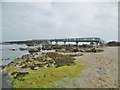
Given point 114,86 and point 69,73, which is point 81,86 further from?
point 69,73

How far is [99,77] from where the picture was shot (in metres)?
21.6

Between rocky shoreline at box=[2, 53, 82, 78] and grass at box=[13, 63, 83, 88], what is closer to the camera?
grass at box=[13, 63, 83, 88]

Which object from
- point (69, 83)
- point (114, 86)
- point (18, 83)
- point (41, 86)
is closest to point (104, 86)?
point (114, 86)

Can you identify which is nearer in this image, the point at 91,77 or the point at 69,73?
the point at 91,77

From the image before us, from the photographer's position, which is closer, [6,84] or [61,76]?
[6,84]

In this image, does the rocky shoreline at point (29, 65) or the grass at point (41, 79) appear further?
the rocky shoreline at point (29, 65)

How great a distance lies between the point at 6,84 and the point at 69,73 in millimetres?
6746

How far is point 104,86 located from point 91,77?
3309 mm

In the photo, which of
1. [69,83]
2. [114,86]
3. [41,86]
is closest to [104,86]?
[114,86]

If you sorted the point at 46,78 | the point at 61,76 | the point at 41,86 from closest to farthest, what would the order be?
the point at 41,86 < the point at 46,78 < the point at 61,76

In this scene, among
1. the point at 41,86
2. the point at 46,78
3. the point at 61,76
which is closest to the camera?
the point at 41,86

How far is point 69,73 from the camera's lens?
2330 cm

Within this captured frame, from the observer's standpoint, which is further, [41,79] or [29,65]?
[29,65]

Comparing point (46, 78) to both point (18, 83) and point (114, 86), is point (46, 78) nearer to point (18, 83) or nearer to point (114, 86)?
point (18, 83)
